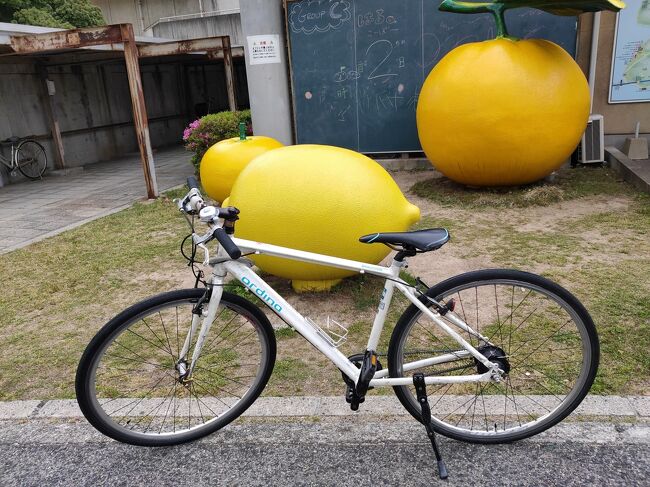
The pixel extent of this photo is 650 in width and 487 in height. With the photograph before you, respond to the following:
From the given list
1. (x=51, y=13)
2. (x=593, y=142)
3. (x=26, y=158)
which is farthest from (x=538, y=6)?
(x=51, y=13)

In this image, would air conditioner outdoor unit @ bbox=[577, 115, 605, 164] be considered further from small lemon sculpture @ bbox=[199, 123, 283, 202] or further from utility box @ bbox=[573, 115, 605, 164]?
small lemon sculpture @ bbox=[199, 123, 283, 202]

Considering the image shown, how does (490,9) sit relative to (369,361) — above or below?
above

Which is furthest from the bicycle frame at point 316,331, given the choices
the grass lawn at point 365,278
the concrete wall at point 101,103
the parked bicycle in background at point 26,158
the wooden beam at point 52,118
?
the wooden beam at point 52,118

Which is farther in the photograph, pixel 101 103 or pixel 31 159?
pixel 101 103

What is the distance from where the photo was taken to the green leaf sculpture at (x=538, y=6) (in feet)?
19.5

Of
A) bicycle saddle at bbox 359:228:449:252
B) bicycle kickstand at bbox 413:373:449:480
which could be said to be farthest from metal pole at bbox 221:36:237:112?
bicycle kickstand at bbox 413:373:449:480

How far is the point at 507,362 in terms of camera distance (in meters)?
2.46

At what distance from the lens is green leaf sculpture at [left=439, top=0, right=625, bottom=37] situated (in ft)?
19.5

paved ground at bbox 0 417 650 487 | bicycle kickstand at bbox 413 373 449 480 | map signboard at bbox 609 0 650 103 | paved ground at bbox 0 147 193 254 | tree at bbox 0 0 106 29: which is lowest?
paved ground at bbox 0 417 650 487

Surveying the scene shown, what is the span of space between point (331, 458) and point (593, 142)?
23.8 feet

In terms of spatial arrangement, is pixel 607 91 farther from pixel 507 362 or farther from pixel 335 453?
pixel 335 453

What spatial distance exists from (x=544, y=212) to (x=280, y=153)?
3679mm

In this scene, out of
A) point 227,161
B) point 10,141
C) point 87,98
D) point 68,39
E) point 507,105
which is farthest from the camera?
point 87,98

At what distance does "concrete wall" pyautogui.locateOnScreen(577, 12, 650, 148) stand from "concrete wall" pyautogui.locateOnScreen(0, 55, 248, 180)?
35.9ft
